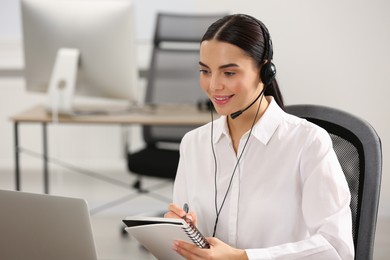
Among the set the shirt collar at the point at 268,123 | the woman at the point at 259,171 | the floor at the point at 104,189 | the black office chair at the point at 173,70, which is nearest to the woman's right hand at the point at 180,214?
the woman at the point at 259,171

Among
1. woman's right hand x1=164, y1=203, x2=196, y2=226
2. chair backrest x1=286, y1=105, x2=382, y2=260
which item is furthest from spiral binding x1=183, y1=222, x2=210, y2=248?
chair backrest x1=286, y1=105, x2=382, y2=260

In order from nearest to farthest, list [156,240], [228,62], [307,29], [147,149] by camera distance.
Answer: [156,240], [228,62], [147,149], [307,29]

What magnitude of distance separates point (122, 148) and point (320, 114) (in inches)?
103

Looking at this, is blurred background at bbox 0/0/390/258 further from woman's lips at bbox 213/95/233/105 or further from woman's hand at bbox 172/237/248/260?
woman's hand at bbox 172/237/248/260

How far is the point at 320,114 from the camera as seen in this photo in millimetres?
1693

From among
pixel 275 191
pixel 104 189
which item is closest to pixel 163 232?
pixel 275 191

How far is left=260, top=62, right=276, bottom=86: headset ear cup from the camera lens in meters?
1.52

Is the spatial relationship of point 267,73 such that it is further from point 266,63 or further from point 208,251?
point 208,251

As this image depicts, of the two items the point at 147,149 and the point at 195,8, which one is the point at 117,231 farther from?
the point at 195,8

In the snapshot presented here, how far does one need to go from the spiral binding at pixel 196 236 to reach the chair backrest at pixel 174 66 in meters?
2.25

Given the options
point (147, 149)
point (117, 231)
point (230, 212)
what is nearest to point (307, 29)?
point (147, 149)

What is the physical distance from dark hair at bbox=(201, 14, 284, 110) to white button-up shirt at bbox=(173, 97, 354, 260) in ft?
0.42

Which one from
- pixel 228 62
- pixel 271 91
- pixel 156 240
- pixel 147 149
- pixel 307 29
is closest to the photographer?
pixel 156 240

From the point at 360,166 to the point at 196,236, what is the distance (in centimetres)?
48
